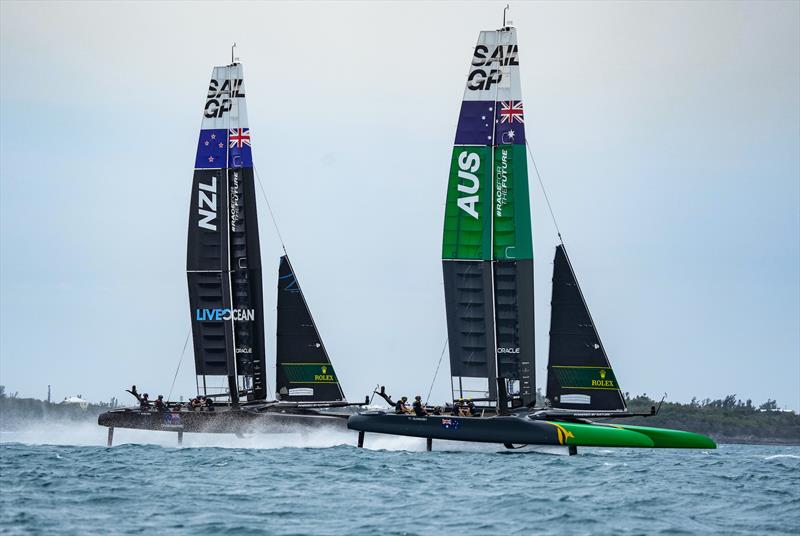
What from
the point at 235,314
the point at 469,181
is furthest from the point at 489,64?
the point at 235,314

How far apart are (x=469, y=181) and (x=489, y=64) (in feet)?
14.7

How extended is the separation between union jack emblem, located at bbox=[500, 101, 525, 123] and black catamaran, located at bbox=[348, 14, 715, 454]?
4cm

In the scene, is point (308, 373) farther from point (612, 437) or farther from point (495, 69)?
point (612, 437)

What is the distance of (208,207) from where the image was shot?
55.8 metres

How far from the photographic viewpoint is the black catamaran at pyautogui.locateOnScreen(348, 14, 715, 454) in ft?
152

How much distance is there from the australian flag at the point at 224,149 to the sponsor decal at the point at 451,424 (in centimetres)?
1687

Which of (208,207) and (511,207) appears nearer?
(511,207)

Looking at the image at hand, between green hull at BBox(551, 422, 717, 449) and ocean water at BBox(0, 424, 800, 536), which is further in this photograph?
green hull at BBox(551, 422, 717, 449)

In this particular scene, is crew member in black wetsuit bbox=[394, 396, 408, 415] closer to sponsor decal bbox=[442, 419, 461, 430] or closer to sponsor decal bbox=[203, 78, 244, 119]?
sponsor decal bbox=[442, 419, 461, 430]

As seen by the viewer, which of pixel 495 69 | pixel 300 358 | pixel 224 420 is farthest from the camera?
pixel 300 358

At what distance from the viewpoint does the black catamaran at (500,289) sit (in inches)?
1829

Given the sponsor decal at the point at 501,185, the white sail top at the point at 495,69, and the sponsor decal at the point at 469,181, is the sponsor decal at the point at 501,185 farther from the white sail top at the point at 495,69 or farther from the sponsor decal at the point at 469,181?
the white sail top at the point at 495,69

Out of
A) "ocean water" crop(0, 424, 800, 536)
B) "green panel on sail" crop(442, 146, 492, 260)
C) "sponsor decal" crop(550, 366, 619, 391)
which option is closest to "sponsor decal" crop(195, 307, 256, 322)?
"ocean water" crop(0, 424, 800, 536)

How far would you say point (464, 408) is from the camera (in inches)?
1813
